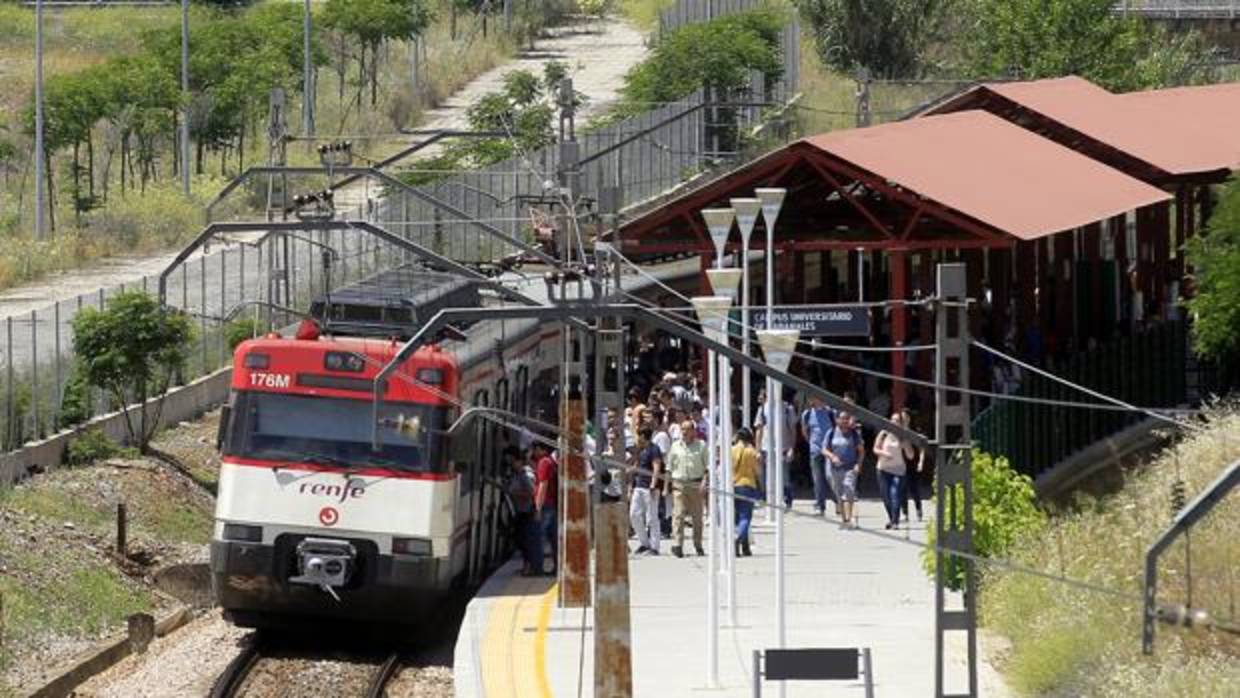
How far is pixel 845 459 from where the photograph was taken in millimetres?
31578

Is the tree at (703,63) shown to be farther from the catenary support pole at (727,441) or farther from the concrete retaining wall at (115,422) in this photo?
the catenary support pole at (727,441)

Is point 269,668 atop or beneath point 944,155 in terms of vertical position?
beneath

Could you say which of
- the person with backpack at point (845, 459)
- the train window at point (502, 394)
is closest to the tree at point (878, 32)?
the person with backpack at point (845, 459)

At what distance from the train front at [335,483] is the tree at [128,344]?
12.4 metres

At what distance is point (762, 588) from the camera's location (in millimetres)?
29484

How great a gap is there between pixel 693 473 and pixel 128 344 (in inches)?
492

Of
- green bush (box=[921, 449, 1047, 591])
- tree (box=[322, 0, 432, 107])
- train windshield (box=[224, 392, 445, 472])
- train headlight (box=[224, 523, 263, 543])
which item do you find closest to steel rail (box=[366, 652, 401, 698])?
train headlight (box=[224, 523, 263, 543])

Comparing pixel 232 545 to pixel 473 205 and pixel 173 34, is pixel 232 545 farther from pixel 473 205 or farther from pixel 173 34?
pixel 173 34

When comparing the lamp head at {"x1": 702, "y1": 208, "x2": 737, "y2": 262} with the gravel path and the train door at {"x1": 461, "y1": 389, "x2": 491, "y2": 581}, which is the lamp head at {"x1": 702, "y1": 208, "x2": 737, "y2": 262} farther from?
the gravel path

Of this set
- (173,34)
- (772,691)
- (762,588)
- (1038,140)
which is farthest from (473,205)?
(772,691)

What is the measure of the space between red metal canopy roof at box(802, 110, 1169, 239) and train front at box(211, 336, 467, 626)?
401 inches

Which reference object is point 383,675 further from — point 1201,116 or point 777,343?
point 1201,116

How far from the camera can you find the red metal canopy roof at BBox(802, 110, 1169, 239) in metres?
35.8

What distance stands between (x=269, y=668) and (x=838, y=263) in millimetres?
27581
